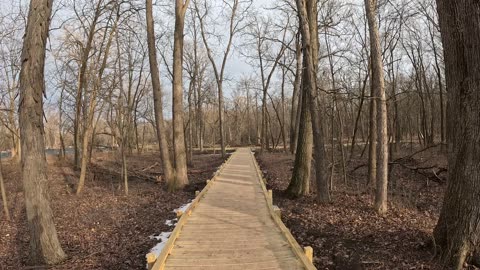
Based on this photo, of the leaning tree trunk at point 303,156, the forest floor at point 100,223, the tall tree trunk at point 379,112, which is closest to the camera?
the forest floor at point 100,223

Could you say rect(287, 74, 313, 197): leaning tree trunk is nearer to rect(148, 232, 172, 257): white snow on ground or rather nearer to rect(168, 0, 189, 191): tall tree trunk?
rect(148, 232, 172, 257): white snow on ground

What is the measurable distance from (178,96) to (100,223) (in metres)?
6.39

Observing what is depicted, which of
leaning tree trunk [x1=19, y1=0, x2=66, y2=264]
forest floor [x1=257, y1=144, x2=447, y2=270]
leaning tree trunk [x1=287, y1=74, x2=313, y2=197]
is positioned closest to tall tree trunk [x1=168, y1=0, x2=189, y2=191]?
forest floor [x1=257, y1=144, x2=447, y2=270]

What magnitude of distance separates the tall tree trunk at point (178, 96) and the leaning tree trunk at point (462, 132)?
10.8 m

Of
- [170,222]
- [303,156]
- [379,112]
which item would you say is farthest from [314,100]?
[170,222]

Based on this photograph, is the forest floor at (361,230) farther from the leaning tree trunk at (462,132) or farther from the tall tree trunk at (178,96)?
the tall tree trunk at (178,96)

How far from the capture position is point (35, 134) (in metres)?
6.34

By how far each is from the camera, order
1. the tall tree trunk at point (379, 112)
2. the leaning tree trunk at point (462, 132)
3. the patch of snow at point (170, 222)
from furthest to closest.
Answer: the patch of snow at point (170, 222) → the tall tree trunk at point (379, 112) → the leaning tree trunk at point (462, 132)

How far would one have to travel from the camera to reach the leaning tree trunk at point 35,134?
6.28 metres

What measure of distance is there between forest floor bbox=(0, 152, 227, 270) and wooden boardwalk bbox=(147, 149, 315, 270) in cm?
97

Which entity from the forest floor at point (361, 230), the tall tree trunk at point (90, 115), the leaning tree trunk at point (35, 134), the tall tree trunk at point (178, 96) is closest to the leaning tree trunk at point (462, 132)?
the forest floor at point (361, 230)

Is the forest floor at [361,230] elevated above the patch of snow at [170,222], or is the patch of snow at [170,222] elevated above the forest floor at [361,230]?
the forest floor at [361,230]

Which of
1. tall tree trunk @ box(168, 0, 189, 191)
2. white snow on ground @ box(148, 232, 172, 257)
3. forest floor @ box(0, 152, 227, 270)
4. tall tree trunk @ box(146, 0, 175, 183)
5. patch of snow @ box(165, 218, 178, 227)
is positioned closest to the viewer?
forest floor @ box(0, 152, 227, 270)

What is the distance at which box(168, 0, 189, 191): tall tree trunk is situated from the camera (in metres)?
15.0
